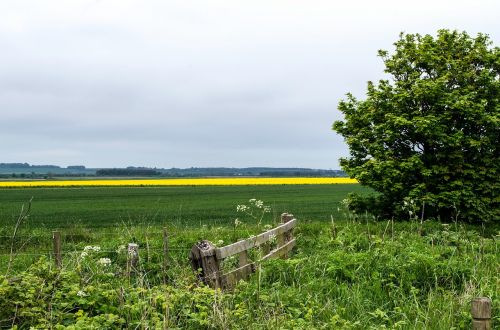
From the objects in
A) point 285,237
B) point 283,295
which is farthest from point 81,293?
point 285,237

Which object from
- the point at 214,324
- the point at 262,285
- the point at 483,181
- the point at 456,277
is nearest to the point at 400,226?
the point at 483,181

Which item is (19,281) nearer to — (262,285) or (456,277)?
(262,285)

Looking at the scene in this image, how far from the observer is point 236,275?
7.97 metres

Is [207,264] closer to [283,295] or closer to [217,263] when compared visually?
[217,263]

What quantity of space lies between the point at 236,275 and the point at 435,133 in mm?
12281

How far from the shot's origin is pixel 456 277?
8.40 metres

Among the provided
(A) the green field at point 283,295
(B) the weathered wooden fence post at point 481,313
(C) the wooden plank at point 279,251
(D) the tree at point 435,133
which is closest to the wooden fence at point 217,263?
(A) the green field at point 283,295

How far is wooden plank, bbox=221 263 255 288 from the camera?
7486 mm

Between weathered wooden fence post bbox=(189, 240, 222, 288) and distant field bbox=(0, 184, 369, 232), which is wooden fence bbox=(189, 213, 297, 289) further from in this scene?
distant field bbox=(0, 184, 369, 232)

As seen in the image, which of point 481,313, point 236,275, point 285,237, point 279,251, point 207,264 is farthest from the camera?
point 285,237

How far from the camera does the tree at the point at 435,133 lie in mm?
18438

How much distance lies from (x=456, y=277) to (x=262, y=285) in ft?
9.94

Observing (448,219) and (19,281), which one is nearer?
(19,281)

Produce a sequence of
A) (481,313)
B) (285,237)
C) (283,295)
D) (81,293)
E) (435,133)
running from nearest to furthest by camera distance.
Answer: (481,313) → (81,293) → (283,295) → (285,237) → (435,133)
